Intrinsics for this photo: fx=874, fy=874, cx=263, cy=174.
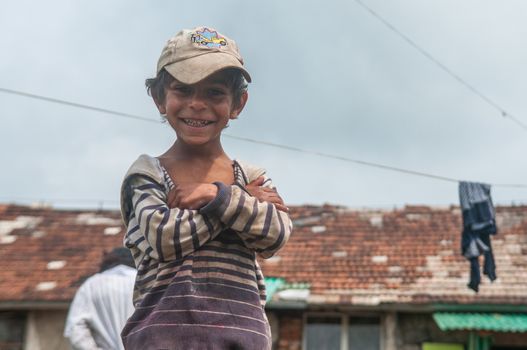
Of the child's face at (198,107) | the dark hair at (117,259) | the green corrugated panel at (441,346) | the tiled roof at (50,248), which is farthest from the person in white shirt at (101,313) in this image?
the green corrugated panel at (441,346)

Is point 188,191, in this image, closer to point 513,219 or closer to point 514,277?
point 514,277

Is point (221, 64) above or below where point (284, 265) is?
below

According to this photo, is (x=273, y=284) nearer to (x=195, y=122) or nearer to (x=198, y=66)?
(x=195, y=122)

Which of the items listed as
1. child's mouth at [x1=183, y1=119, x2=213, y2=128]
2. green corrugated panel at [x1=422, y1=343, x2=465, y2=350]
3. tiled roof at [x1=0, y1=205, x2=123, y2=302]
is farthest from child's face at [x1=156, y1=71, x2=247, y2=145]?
green corrugated panel at [x1=422, y1=343, x2=465, y2=350]

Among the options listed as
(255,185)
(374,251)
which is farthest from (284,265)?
(255,185)

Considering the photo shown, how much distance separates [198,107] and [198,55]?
16cm

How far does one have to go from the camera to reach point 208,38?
2.72 metres

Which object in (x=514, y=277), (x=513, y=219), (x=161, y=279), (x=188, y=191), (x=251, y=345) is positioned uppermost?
(x=513, y=219)

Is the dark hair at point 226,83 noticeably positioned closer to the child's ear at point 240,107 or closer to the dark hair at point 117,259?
the child's ear at point 240,107

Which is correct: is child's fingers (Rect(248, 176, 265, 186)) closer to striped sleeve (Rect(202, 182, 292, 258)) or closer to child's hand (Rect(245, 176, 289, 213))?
child's hand (Rect(245, 176, 289, 213))

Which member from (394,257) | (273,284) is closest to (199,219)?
(273,284)

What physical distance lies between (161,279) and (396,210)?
574 inches

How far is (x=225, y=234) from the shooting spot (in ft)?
8.68

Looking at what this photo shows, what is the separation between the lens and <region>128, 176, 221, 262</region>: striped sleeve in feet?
8.27
